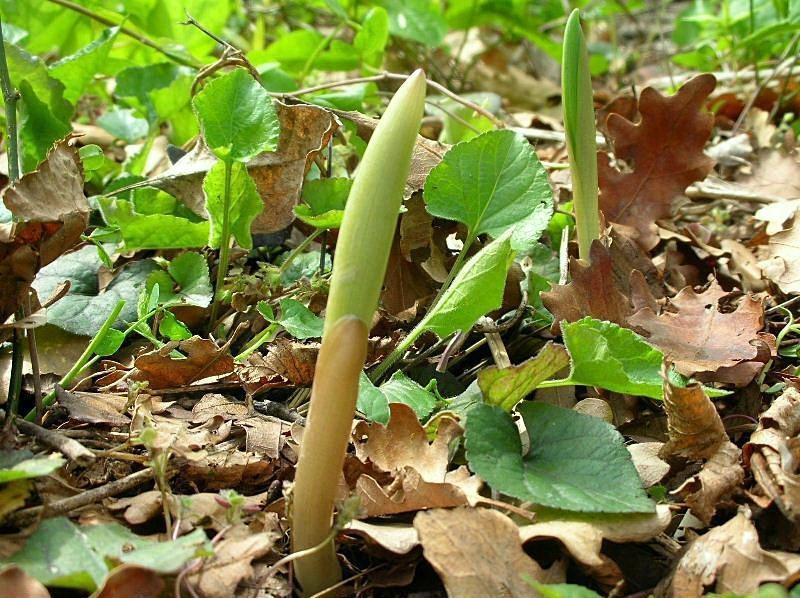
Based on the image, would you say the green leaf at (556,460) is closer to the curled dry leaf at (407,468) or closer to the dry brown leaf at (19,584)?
the curled dry leaf at (407,468)

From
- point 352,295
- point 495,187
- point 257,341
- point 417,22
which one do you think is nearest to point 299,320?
point 257,341

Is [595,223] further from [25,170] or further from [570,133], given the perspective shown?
[25,170]

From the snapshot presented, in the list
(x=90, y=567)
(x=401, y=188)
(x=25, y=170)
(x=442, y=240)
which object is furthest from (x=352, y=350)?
(x=25, y=170)

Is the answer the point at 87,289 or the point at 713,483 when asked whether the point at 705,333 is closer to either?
the point at 713,483

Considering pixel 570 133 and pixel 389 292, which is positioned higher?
pixel 570 133

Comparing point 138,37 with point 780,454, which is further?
point 138,37

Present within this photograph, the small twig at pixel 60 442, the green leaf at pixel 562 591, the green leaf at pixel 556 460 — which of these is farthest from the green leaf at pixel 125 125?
the green leaf at pixel 562 591

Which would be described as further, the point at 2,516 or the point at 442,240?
the point at 442,240
